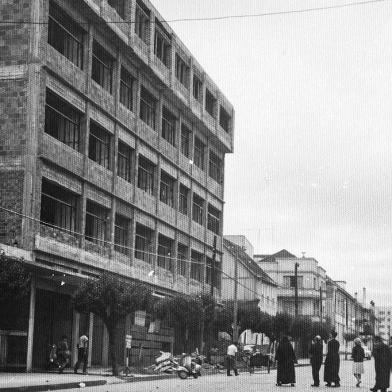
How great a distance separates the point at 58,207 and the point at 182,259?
18760mm

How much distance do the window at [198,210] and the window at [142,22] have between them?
13.8 metres

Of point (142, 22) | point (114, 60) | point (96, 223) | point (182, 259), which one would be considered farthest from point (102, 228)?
point (182, 259)

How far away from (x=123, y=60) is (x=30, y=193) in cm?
1331

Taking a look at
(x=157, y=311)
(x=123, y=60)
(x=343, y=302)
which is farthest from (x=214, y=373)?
(x=343, y=302)

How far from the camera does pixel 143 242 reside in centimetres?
4800

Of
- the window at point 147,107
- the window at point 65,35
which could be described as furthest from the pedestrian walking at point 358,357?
the window at point 147,107

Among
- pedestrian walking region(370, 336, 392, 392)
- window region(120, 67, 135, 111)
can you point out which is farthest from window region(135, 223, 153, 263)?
pedestrian walking region(370, 336, 392, 392)

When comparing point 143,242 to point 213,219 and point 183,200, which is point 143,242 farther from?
point 213,219

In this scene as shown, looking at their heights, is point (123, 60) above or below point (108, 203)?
above

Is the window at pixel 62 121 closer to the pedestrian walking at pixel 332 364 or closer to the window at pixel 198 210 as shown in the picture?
the pedestrian walking at pixel 332 364

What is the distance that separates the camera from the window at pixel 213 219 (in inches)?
2422

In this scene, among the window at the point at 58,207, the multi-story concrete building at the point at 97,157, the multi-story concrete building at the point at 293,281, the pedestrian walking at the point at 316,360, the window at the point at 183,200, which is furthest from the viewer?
the multi-story concrete building at the point at 293,281

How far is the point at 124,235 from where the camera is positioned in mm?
44844

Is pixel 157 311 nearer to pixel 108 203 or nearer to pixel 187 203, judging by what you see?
pixel 108 203
